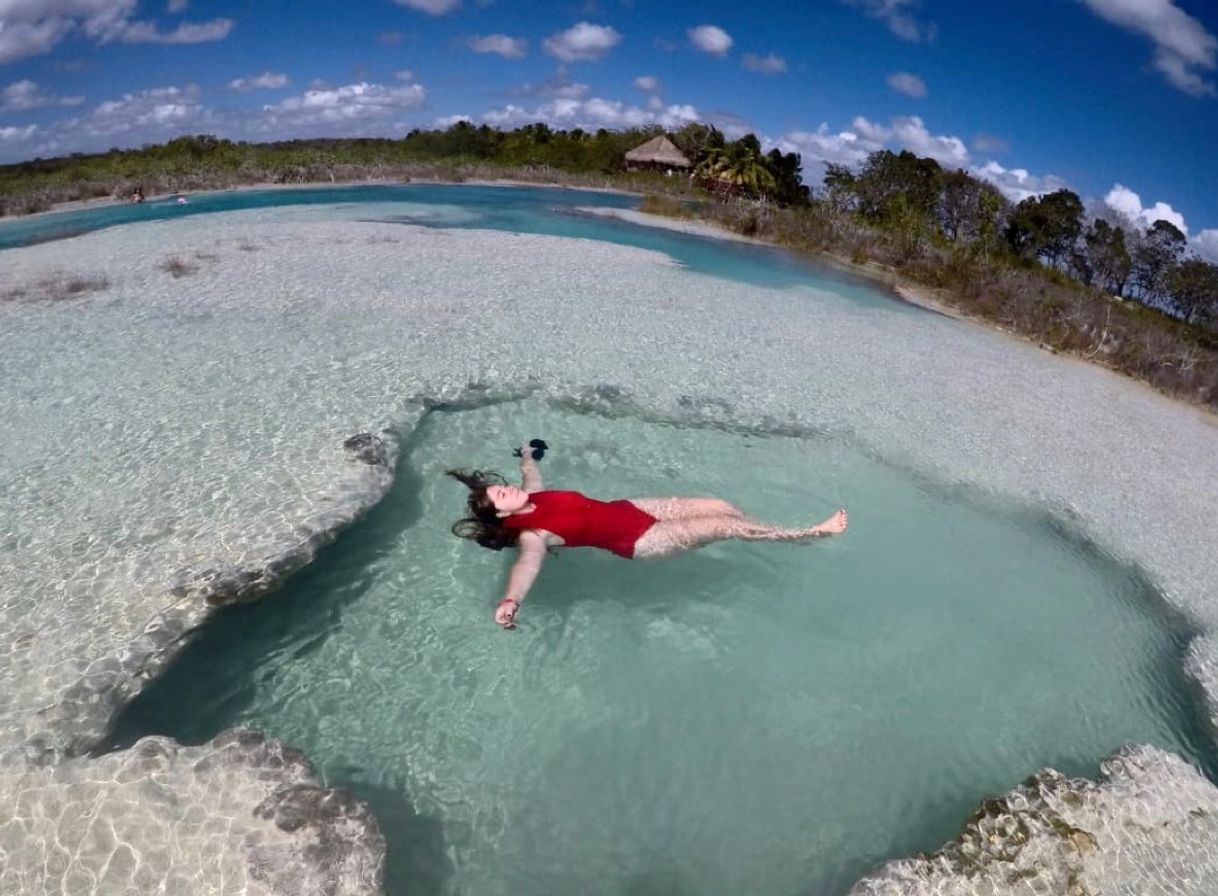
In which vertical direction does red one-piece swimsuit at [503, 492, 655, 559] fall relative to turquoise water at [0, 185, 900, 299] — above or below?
above

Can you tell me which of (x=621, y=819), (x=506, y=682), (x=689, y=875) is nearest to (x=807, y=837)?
(x=689, y=875)

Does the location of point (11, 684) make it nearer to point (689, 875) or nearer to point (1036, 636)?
point (689, 875)

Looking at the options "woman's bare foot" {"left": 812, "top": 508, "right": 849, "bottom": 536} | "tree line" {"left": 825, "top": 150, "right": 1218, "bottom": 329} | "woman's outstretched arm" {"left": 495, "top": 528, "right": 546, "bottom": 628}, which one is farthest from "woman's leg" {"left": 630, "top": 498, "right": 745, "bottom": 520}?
"tree line" {"left": 825, "top": 150, "right": 1218, "bottom": 329}

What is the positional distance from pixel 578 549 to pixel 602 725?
1245 millimetres

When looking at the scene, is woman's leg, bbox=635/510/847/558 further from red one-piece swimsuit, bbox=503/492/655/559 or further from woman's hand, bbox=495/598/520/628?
woman's hand, bbox=495/598/520/628

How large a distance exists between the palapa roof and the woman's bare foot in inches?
1434

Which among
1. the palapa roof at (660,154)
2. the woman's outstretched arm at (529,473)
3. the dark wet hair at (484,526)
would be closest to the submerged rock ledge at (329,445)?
the dark wet hair at (484,526)

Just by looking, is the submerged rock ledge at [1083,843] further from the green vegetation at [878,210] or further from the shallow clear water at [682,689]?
the green vegetation at [878,210]

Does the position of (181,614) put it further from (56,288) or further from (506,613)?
(56,288)

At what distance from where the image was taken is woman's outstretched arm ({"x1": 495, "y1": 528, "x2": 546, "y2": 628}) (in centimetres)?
372

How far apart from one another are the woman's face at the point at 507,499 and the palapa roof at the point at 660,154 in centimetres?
3725

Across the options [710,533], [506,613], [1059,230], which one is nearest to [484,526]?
[506,613]

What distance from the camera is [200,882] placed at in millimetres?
2611

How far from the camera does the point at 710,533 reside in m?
4.68
